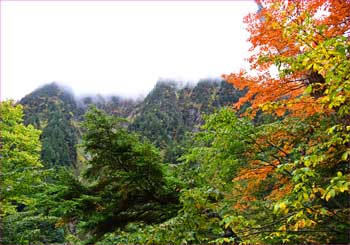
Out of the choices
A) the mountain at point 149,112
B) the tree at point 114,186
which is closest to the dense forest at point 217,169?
the tree at point 114,186

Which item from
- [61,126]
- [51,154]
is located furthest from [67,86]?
[51,154]

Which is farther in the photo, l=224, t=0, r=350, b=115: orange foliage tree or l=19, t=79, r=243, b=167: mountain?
l=19, t=79, r=243, b=167: mountain

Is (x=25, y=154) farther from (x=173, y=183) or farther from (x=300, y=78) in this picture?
(x=300, y=78)

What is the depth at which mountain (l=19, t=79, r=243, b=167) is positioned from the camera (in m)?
95.1

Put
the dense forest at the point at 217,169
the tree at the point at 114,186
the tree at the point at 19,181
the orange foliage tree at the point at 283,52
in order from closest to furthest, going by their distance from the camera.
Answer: the dense forest at the point at 217,169 < the tree at the point at 114,186 < the orange foliage tree at the point at 283,52 < the tree at the point at 19,181

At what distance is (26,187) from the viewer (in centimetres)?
751

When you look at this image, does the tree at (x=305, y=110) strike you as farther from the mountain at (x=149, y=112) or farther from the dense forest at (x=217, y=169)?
the mountain at (x=149, y=112)

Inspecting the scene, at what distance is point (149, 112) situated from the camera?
11450 cm

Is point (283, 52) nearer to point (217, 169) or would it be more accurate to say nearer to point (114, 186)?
point (217, 169)

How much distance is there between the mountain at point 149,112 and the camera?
95.1 m

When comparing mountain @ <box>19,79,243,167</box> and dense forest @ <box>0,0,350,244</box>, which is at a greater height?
mountain @ <box>19,79,243,167</box>

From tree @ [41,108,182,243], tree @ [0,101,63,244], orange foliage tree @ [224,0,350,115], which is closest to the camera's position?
tree @ [41,108,182,243]

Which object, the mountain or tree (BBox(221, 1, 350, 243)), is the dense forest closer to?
tree (BBox(221, 1, 350, 243))

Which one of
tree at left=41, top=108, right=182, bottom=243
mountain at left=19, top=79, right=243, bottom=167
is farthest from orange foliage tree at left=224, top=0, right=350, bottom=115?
mountain at left=19, top=79, right=243, bottom=167
